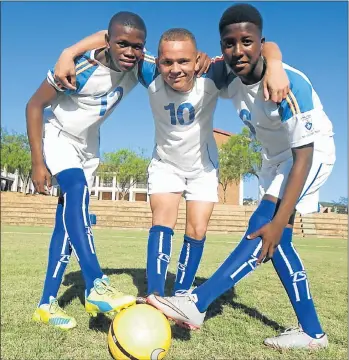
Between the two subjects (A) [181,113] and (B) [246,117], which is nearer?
(B) [246,117]

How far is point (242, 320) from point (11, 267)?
4.76 m

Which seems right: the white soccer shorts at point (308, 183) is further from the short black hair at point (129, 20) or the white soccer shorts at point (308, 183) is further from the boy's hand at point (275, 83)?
the short black hair at point (129, 20)

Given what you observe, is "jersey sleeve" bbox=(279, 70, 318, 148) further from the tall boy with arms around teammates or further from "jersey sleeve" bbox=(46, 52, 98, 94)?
"jersey sleeve" bbox=(46, 52, 98, 94)

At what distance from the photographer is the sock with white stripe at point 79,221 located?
3352 millimetres

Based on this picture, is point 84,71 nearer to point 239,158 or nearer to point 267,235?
point 267,235

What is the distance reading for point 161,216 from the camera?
13.7ft

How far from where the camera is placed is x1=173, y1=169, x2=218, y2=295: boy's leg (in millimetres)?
4496

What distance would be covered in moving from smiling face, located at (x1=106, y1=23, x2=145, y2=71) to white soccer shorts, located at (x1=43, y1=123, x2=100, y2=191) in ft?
3.05

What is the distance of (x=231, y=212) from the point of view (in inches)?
1126

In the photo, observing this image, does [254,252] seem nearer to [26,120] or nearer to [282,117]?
[282,117]

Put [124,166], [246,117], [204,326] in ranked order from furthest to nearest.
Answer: [124,166], [204,326], [246,117]

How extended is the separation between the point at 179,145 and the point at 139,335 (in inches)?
79.4

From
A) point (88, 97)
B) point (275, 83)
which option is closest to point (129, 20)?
point (88, 97)

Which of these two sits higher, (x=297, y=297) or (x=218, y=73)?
(x=218, y=73)
